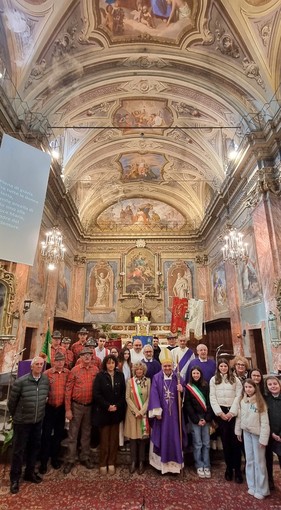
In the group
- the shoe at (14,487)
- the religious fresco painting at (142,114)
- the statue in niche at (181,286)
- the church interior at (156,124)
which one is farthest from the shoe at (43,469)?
the statue in niche at (181,286)

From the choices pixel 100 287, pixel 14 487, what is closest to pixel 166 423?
pixel 14 487

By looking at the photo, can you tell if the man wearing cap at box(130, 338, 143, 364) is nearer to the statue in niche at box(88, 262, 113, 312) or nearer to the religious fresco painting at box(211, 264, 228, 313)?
the religious fresco painting at box(211, 264, 228, 313)

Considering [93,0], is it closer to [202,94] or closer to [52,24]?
[52,24]

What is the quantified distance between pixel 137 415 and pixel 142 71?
12218 mm

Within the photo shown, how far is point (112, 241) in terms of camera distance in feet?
63.1

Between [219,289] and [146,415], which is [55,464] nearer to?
[146,415]

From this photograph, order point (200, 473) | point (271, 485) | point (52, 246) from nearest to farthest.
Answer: point (271, 485), point (200, 473), point (52, 246)

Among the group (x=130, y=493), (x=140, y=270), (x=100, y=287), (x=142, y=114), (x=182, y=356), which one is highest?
(x=142, y=114)

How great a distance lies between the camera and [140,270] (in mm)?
18688

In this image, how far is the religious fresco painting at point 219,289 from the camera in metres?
14.8

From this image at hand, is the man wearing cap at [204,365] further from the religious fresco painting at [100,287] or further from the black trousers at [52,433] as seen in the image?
the religious fresco painting at [100,287]

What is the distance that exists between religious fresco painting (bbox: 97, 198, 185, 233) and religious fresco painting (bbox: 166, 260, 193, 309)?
2.78 metres

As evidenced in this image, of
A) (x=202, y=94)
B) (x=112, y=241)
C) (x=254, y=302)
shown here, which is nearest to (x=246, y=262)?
(x=254, y=302)

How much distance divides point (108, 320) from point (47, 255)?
27.0 feet
